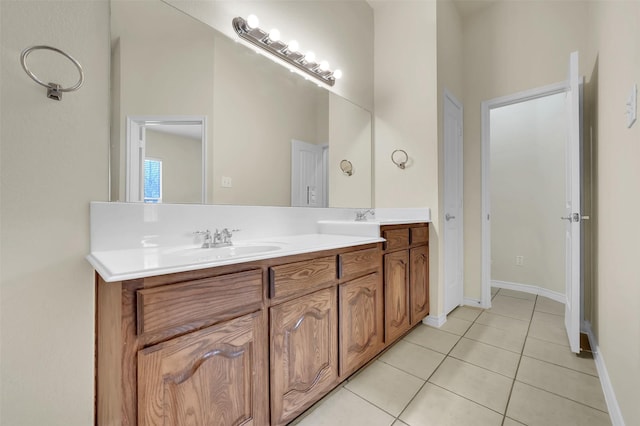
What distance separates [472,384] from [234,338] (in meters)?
1.37

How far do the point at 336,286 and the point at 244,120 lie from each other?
1.07 meters

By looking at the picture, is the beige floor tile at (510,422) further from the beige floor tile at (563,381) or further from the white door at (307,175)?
the white door at (307,175)

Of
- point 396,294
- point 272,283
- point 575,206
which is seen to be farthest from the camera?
point 396,294

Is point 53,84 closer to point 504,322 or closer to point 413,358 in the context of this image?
point 413,358

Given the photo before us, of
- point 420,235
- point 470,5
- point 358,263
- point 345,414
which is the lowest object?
point 345,414

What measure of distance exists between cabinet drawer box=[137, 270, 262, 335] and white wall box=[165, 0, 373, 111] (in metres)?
1.31

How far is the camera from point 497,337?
80.0 inches

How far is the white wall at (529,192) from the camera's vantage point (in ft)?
9.56

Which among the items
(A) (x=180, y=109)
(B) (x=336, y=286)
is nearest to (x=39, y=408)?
(B) (x=336, y=286)

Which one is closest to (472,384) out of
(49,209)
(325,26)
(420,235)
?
A: (420,235)

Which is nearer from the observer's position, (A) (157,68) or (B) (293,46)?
(A) (157,68)

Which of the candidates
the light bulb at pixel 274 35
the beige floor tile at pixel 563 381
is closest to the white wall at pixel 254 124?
the light bulb at pixel 274 35

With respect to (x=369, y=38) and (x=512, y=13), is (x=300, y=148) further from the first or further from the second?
(x=512, y=13)

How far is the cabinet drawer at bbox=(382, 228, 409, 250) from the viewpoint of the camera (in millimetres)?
1764
